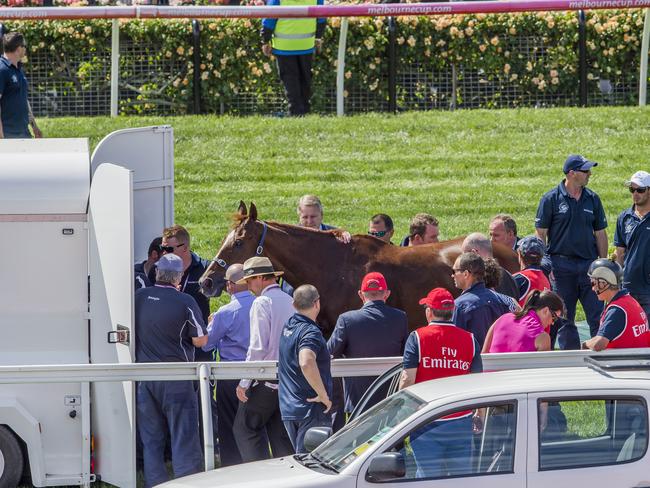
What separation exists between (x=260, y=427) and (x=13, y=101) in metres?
5.57

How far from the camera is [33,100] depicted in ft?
59.7

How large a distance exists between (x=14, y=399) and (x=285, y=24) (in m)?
9.34

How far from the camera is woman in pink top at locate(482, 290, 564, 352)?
8.94 meters

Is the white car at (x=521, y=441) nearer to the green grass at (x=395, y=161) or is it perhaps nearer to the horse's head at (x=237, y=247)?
the horse's head at (x=237, y=247)

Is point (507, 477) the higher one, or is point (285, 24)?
point (285, 24)

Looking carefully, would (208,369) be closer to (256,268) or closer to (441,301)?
(256,268)

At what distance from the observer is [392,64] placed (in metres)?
18.1

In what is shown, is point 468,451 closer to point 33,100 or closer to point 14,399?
point 14,399

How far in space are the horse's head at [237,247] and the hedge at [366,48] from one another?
24.1 ft

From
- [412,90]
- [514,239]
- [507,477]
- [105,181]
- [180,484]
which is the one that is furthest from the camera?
[412,90]

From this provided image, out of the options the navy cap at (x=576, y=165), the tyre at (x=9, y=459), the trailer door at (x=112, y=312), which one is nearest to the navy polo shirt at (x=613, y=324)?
the navy cap at (x=576, y=165)

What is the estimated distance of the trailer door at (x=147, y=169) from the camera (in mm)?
10164

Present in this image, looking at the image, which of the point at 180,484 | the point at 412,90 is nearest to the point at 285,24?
the point at 412,90

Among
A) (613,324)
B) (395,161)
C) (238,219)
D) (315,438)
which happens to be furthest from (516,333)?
(395,161)
